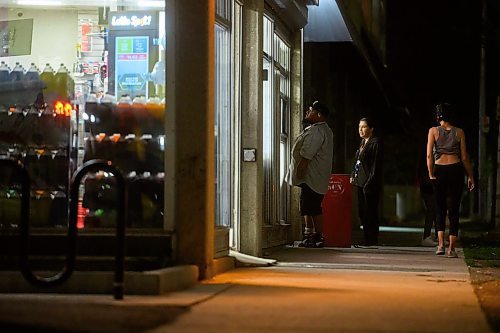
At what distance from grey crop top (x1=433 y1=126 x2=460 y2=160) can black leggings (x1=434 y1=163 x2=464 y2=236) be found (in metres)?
0.17

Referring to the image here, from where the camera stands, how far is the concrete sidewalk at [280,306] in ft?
22.3

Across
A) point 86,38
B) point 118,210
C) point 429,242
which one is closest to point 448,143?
point 429,242

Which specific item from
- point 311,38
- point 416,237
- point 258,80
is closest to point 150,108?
point 258,80

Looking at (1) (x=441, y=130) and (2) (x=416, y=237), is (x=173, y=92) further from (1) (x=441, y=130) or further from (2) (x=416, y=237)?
(2) (x=416, y=237)

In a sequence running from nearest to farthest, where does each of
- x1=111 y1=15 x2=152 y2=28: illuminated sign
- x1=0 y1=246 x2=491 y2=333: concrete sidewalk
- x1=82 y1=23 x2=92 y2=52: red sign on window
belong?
x1=0 y1=246 x2=491 y2=333: concrete sidewalk → x1=111 y1=15 x2=152 y2=28: illuminated sign → x1=82 y1=23 x2=92 y2=52: red sign on window

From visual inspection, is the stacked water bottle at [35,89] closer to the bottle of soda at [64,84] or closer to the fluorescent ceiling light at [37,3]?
the bottle of soda at [64,84]

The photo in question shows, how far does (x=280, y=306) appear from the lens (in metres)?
7.83

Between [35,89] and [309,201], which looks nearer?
[35,89]

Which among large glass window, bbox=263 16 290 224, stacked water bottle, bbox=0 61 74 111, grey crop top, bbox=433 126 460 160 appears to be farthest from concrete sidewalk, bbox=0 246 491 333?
large glass window, bbox=263 16 290 224

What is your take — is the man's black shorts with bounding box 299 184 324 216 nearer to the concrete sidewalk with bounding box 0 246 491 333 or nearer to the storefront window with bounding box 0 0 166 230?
the concrete sidewalk with bounding box 0 246 491 333

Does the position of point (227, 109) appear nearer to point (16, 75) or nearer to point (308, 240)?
point (16, 75)

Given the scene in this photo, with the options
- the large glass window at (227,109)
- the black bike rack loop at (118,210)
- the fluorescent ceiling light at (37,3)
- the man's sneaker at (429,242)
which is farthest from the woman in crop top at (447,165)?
the black bike rack loop at (118,210)

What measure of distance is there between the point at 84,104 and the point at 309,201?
4.70 metres

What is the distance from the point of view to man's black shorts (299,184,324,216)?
1363 centimetres
